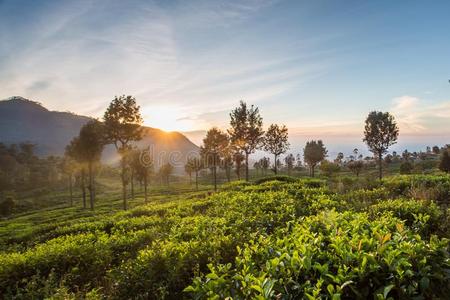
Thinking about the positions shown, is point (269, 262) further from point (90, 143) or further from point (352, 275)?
point (90, 143)

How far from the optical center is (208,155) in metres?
76.4

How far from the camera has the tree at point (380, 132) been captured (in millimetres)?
61875

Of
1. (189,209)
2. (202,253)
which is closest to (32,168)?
(189,209)

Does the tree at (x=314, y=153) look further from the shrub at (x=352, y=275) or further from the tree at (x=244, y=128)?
the shrub at (x=352, y=275)

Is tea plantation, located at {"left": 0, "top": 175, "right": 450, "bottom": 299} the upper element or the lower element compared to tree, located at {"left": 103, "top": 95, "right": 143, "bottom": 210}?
lower

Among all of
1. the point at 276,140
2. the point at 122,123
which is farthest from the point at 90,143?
the point at 276,140

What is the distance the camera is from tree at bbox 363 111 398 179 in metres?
61.9

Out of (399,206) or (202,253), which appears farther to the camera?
(399,206)

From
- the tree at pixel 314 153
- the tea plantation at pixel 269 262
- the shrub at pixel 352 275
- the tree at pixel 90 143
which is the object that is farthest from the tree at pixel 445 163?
the shrub at pixel 352 275

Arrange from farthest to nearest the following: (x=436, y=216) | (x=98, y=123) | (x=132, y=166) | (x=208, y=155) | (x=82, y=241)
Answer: (x=208, y=155), (x=132, y=166), (x=98, y=123), (x=82, y=241), (x=436, y=216)

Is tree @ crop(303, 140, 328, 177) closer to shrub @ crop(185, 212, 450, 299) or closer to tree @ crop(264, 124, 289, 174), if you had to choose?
tree @ crop(264, 124, 289, 174)

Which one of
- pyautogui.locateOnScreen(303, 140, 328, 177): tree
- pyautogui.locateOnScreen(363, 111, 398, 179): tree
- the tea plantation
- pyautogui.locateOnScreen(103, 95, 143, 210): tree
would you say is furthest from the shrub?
pyautogui.locateOnScreen(303, 140, 328, 177): tree

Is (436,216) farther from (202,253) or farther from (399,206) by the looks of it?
(202,253)

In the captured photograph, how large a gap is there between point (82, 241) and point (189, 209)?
7636 mm
